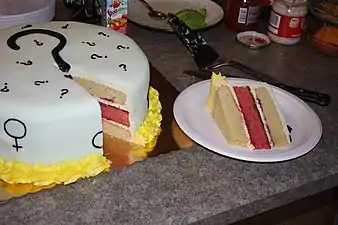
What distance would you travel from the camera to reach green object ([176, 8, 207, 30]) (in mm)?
1381

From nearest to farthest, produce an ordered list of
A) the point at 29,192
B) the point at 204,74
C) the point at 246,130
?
the point at 29,192
the point at 246,130
the point at 204,74

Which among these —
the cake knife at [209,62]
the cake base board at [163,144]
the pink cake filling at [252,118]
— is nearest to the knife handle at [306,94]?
the cake knife at [209,62]

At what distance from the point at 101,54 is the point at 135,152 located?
176 mm

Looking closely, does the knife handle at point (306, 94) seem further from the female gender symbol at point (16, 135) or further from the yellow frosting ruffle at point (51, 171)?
the female gender symbol at point (16, 135)

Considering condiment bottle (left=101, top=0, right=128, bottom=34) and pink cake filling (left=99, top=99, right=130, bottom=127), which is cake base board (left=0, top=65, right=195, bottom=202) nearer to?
pink cake filling (left=99, top=99, right=130, bottom=127)

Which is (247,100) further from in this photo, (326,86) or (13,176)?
(13,176)

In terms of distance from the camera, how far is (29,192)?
3.03 ft

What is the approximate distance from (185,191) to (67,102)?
0.72 ft

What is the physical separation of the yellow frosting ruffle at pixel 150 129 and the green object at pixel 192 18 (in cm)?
32

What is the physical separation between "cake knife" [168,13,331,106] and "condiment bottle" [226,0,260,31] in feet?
0.35

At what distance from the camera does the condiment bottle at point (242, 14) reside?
1.40 meters

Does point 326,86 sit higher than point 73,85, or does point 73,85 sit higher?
point 73,85

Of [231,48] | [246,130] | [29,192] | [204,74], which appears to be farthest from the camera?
[231,48]

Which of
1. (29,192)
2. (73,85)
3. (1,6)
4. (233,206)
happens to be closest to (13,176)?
(29,192)
